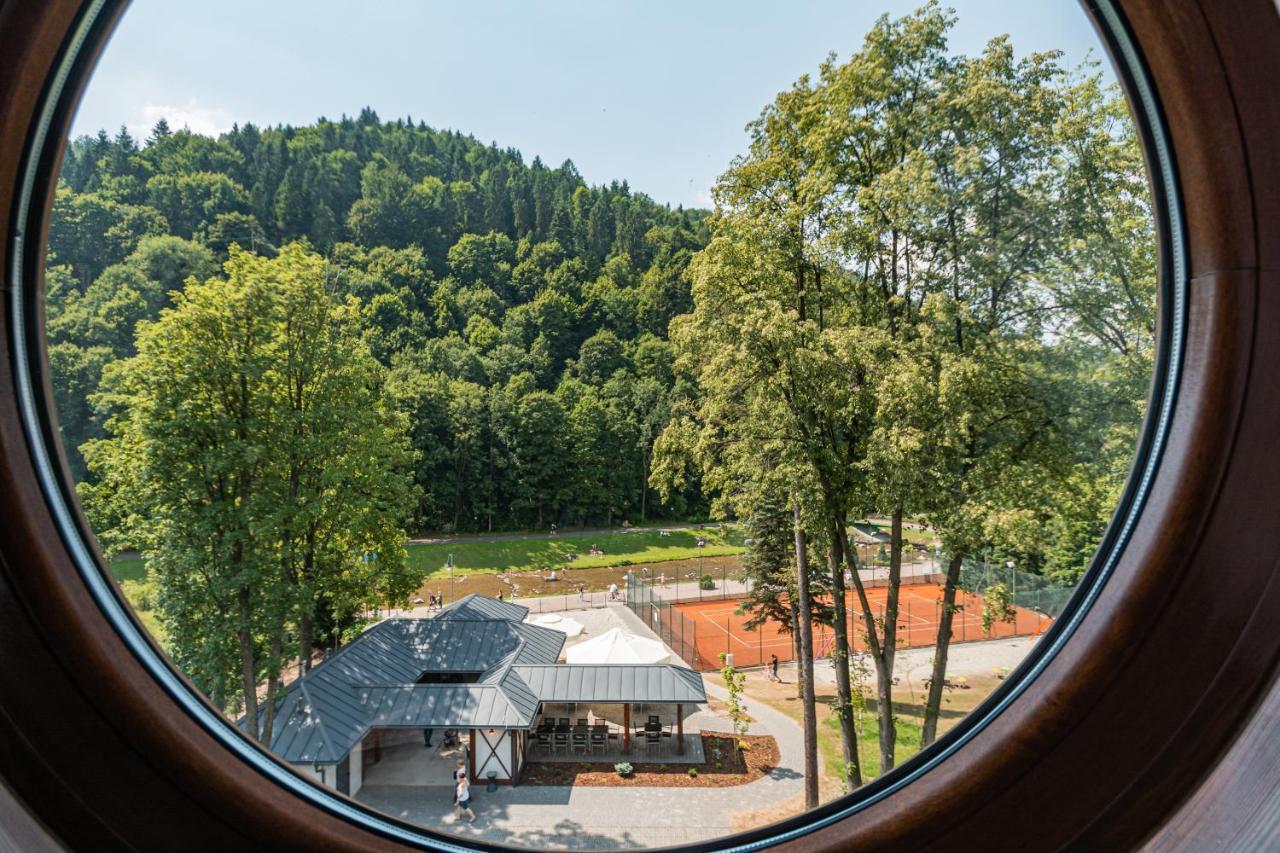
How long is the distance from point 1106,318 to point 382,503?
2719mm

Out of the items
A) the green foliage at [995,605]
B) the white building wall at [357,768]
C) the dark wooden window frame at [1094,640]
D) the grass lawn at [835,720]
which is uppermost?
the dark wooden window frame at [1094,640]

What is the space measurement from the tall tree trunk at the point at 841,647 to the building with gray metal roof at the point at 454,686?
81 cm

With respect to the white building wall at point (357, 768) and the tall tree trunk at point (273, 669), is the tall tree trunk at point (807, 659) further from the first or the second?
the tall tree trunk at point (273, 669)

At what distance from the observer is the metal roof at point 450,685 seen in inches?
69.6

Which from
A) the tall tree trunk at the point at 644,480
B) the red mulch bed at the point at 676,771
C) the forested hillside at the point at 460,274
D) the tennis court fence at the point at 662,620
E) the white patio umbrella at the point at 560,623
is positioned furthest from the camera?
the tennis court fence at the point at 662,620

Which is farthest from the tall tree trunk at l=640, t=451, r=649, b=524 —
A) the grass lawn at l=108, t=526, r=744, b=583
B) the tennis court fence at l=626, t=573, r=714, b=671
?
the tennis court fence at l=626, t=573, r=714, b=671

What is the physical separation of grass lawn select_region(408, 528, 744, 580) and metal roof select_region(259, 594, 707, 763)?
16.5 inches

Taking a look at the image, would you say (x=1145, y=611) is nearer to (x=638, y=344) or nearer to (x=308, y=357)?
(x=638, y=344)

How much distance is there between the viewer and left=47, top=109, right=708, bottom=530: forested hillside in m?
1.32

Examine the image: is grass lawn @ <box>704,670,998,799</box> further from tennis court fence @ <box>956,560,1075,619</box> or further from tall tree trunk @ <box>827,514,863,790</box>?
tennis court fence @ <box>956,560,1075,619</box>

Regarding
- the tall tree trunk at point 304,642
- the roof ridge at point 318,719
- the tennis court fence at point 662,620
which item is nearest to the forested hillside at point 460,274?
the tall tree trunk at point 304,642

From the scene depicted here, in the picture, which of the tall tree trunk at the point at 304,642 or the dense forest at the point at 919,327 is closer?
the dense forest at the point at 919,327

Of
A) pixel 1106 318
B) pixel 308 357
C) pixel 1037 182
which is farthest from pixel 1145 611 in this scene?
pixel 308 357

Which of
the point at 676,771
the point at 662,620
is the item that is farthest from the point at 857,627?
the point at 662,620
